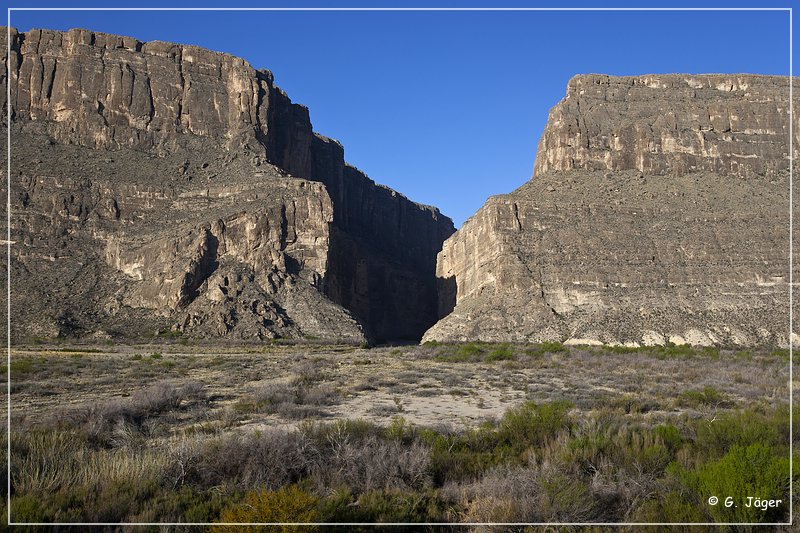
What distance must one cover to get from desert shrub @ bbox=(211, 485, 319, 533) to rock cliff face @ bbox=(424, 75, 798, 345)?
5717 cm

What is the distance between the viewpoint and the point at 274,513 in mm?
6227

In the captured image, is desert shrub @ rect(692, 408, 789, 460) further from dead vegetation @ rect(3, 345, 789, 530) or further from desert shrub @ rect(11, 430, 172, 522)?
desert shrub @ rect(11, 430, 172, 522)

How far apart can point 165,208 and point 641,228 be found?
61.2 meters

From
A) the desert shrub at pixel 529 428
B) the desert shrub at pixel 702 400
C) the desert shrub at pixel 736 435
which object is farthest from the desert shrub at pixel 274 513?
the desert shrub at pixel 702 400

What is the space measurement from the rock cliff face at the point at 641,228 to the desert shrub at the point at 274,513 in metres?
57.2

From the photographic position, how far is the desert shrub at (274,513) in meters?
6.13

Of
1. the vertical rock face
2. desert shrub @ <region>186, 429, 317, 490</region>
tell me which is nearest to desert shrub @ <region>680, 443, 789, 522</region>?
desert shrub @ <region>186, 429, 317, 490</region>

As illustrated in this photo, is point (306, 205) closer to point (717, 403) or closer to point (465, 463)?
point (717, 403)

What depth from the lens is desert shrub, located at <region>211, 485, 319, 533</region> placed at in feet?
20.1

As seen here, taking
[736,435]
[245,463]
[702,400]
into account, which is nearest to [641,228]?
[702,400]

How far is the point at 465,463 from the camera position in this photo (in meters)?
9.30

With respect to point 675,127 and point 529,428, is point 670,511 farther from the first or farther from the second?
point 675,127

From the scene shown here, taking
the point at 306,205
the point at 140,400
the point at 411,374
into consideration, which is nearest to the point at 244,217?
the point at 306,205

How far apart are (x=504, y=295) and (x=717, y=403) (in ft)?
177
